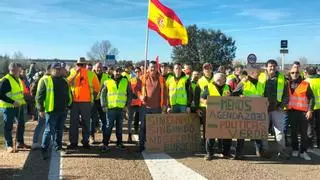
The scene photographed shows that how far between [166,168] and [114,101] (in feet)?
8.42

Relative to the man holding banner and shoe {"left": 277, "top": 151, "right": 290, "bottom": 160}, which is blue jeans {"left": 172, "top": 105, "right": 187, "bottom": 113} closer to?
the man holding banner

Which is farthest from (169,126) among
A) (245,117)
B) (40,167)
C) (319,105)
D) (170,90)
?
(319,105)

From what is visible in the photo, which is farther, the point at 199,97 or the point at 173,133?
the point at 173,133

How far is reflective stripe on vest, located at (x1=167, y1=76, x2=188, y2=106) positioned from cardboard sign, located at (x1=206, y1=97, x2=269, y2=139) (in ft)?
4.28

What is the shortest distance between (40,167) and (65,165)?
19.0 inches

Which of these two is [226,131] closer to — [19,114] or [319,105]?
[319,105]

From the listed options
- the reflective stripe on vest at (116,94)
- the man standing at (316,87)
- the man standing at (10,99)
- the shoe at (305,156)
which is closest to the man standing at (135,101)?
the reflective stripe on vest at (116,94)

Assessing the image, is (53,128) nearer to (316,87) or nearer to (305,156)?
(305,156)

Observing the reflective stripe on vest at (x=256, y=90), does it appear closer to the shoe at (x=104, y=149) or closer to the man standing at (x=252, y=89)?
the man standing at (x=252, y=89)

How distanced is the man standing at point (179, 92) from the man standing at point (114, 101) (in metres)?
1.08

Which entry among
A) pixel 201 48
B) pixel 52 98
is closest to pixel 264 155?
pixel 52 98

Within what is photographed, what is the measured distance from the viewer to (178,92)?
1173cm

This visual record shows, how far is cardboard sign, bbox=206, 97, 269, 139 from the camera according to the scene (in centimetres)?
1053

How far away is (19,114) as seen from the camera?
38.7 ft
